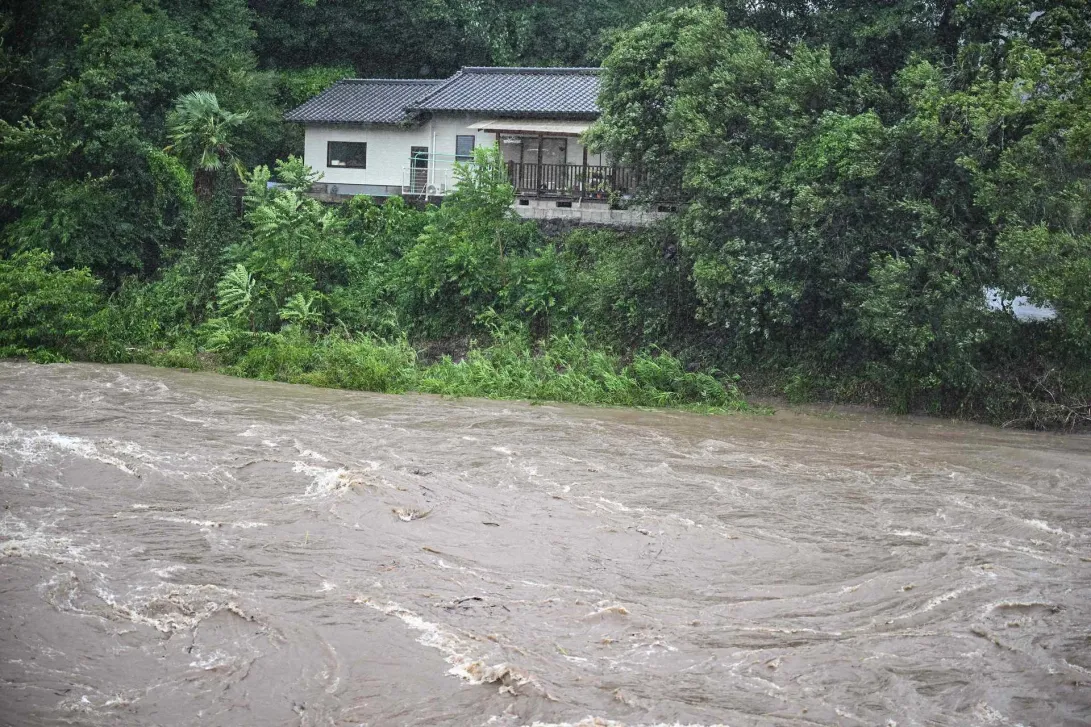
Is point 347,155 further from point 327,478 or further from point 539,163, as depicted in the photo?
point 327,478

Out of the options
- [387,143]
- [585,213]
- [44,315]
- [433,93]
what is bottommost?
[44,315]

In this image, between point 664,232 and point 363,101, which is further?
point 363,101

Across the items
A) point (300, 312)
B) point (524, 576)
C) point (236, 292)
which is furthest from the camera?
point (236, 292)

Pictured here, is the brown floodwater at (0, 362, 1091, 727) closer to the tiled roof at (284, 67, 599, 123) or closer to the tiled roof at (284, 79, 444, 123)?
the tiled roof at (284, 67, 599, 123)

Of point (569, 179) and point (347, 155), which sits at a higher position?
point (347, 155)

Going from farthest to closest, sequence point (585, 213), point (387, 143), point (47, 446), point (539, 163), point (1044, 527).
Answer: point (387, 143), point (539, 163), point (585, 213), point (47, 446), point (1044, 527)

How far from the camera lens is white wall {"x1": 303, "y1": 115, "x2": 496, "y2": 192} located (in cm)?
3139

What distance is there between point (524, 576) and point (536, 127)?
63.8ft

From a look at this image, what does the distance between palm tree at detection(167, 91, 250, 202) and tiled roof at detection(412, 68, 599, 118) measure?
239 inches

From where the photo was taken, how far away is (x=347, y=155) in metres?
33.5

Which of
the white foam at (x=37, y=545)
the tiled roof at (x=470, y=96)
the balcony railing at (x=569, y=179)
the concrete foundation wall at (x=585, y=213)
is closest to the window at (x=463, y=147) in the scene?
the tiled roof at (x=470, y=96)

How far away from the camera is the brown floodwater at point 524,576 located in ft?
27.2

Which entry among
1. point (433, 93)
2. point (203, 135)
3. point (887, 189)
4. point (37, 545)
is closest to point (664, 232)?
point (887, 189)

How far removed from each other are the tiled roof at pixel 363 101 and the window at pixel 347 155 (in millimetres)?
787
